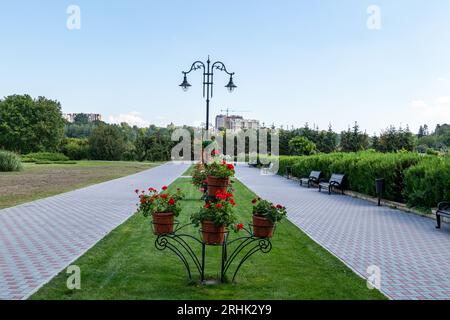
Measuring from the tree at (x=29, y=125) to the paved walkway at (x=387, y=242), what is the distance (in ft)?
200

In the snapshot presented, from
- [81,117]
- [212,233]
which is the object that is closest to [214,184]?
[212,233]

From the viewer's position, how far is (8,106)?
65.4 metres

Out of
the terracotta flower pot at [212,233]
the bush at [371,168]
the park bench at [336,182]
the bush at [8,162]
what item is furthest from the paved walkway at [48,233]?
the bush at [8,162]

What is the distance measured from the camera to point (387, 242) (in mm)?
7816

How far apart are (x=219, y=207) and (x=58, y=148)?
68.8 metres

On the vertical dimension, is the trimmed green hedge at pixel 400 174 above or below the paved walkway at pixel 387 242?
above

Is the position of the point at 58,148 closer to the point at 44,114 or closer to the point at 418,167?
the point at 44,114

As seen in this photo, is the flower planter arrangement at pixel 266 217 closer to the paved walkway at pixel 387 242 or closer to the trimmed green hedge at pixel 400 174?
the paved walkway at pixel 387 242

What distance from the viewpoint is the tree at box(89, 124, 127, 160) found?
6175cm

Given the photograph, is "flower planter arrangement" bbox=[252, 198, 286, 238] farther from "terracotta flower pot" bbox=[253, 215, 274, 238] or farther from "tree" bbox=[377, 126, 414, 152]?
"tree" bbox=[377, 126, 414, 152]

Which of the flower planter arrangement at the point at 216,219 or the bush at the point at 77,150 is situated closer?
the flower planter arrangement at the point at 216,219

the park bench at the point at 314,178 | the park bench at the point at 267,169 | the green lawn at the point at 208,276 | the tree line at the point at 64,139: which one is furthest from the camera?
the tree line at the point at 64,139

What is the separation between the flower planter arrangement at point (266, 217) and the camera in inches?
193
